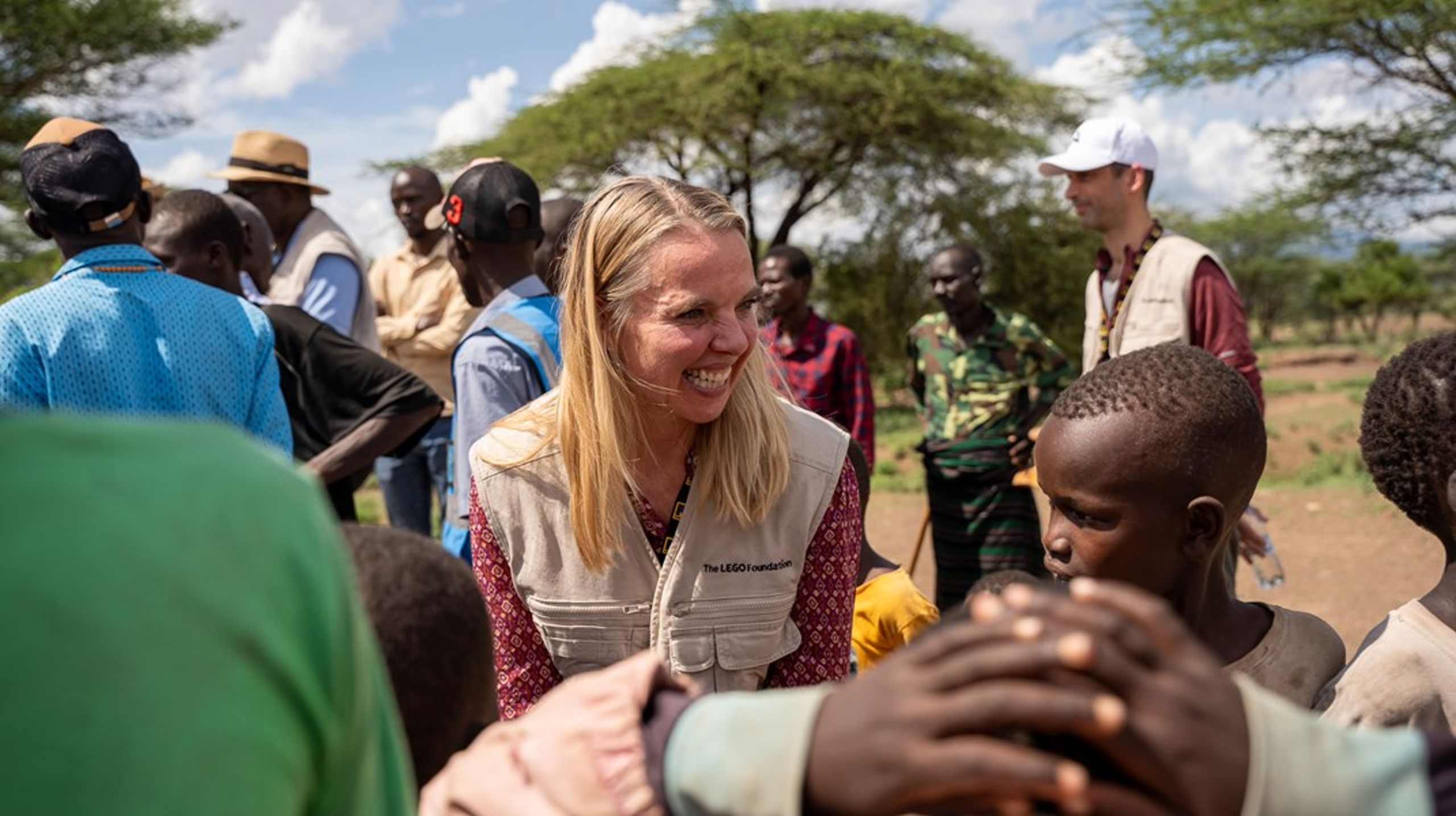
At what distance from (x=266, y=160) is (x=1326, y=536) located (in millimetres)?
7722

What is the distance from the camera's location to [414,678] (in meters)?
1.21

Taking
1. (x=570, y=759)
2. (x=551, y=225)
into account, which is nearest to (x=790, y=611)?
(x=570, y=759)

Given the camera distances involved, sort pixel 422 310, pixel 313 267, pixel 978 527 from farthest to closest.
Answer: pixel 422 310 → pixel 978 527 → pixel 313 267

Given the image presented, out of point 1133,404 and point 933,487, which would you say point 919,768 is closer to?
point 1133,404

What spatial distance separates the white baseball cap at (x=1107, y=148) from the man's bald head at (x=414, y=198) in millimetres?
3222

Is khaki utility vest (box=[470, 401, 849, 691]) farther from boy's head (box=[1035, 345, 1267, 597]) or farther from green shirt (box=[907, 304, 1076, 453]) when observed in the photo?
green shirt (box=[907, 304, 1076, 453])

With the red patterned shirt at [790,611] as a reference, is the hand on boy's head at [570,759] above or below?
above

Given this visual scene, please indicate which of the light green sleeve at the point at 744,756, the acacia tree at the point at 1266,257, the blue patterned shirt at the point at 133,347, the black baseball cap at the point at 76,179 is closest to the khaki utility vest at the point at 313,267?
the blue patterned shirt at the point at 133,347

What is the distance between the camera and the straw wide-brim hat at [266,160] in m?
5.16

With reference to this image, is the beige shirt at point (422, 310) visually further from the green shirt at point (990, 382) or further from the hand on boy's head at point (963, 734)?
the hand on boy's head at point (963, 734)

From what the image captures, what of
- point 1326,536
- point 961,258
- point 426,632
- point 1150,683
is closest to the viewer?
point 1150,683

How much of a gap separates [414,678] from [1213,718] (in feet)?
2.40

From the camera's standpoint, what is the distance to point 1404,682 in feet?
5.73

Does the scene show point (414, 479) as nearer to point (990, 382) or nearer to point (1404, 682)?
point (990, 382)
